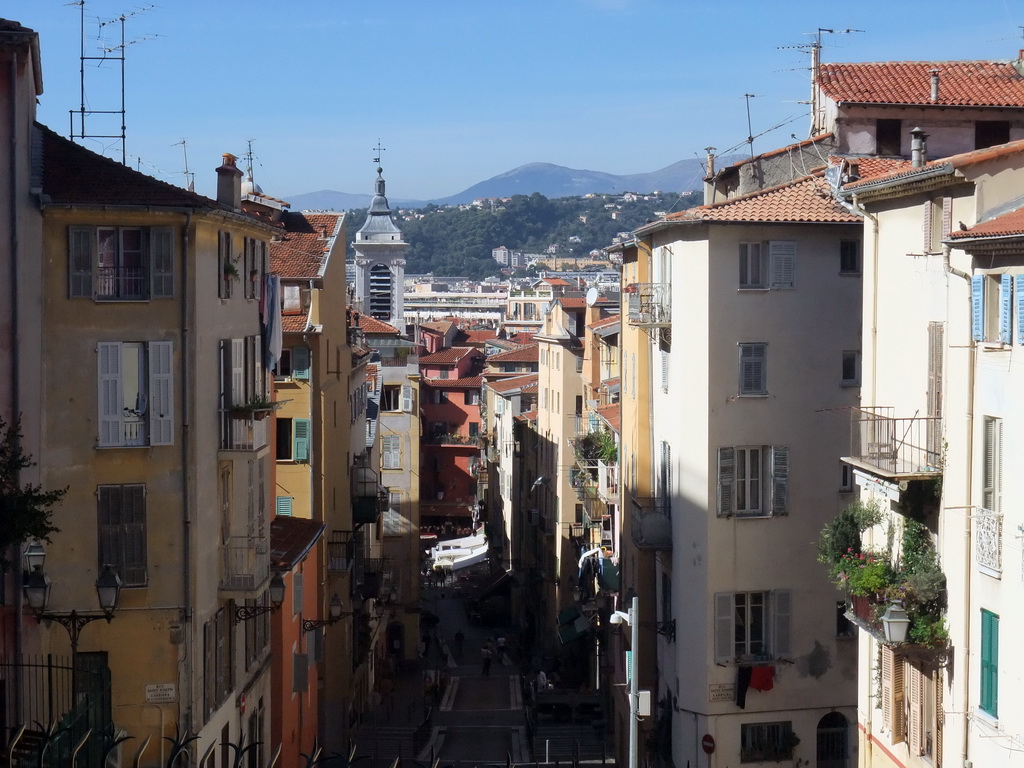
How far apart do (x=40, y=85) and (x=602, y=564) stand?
31.7 metres

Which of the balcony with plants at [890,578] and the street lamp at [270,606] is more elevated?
the balcony with plants at [890,578]

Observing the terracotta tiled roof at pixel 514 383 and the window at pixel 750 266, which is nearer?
the window at pixel 750 266

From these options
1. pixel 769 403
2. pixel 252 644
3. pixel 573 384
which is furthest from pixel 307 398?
pixel 573 384

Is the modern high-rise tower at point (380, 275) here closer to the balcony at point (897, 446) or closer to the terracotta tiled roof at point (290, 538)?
the terracotta tiled roof at point (290, 538)

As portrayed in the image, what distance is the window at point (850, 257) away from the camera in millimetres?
35719

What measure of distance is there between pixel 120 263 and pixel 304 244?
21175 millimetres

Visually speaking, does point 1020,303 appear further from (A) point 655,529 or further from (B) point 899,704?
(A) point 655,529

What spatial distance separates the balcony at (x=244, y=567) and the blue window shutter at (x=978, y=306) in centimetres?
1463

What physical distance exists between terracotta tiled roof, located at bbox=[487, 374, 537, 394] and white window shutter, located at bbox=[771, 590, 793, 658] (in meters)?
60.6

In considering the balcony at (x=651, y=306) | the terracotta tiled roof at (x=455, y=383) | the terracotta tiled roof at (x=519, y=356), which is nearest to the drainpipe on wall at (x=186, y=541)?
the balcony at (x=651, y=306)

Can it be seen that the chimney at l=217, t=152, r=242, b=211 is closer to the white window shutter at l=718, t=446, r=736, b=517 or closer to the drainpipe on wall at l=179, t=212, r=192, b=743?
the drainpipe on wall at l=179, t=212, r=192, b=743

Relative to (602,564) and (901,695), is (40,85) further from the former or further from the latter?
(602,564)

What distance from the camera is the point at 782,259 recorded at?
116ft

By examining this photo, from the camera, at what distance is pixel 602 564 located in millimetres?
54344
